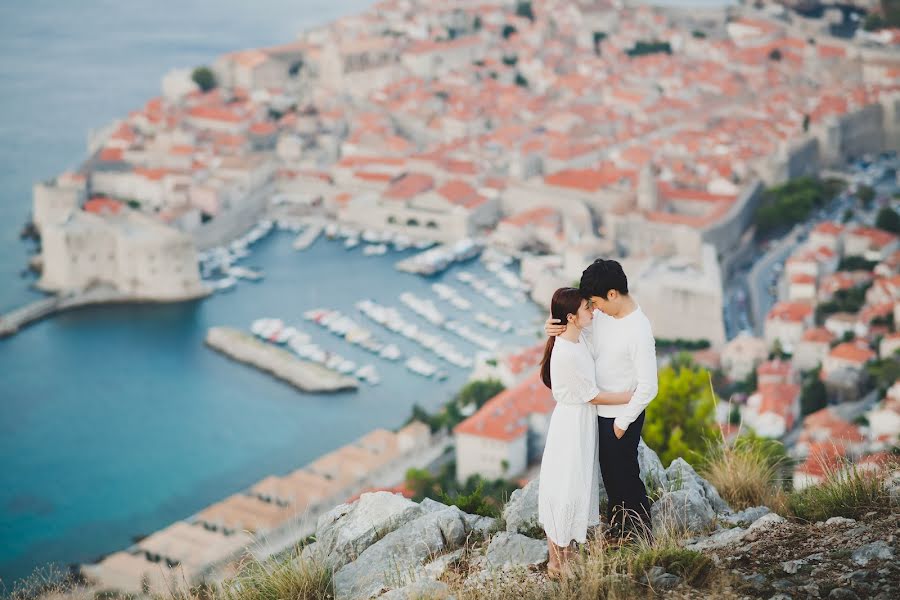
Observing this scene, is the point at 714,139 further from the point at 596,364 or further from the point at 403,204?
the point at 596,364

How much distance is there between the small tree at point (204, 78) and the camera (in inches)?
931

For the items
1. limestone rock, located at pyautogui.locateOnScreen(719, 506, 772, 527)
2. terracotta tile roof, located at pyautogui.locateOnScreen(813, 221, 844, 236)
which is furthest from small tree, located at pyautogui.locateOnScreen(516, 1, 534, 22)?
limestone rock, located at pyautogui.locateOnScreen(719, 506, 772, 527)

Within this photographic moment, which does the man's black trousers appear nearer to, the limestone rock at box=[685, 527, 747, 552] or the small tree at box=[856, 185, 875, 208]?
the limestone rock at box=[685, 527, 747, 552]

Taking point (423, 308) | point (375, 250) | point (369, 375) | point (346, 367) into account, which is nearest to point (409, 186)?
point (375, 250)

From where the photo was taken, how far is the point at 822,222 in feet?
51.0

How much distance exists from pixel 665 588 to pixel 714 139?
54.0ft

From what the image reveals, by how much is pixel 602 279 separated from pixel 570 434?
0.33 meters

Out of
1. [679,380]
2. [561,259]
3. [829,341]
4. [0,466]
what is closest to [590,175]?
[561,259]

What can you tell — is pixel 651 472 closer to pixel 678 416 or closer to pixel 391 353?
pixel 678 416

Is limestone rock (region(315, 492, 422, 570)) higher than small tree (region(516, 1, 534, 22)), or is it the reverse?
limestone rock (region(315, 492, 422, 570))

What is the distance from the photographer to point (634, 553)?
242 centimetres

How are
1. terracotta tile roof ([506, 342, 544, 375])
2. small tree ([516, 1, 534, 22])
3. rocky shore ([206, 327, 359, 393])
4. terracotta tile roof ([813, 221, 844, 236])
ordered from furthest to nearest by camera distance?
small tree ([516, 1, 534, 22]) < terracotta tile roof ([813, 221, 844, 236]) < rocky shore ([206, 327, 359, 393]) < terracotta tile roof ([506, 342, 544, 375])

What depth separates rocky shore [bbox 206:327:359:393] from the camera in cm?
1220

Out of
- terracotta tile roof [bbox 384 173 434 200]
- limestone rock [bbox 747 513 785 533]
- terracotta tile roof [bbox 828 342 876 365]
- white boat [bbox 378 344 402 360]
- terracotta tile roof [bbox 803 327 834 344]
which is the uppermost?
limestone rock [bbox 747 513 785 533]
